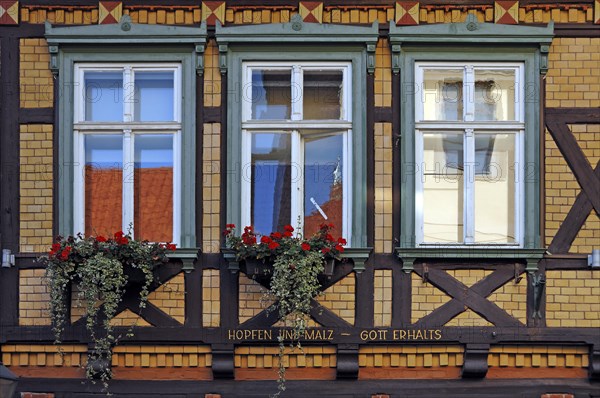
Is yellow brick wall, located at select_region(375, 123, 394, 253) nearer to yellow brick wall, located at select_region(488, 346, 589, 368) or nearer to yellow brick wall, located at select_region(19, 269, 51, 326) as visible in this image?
yellow brick wall, located at select_region(488, 346, 589, 368)

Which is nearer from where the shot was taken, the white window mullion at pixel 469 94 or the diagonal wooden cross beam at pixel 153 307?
the diagonal wooden cross beam at pixel 153 307

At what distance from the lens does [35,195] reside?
10.9 m

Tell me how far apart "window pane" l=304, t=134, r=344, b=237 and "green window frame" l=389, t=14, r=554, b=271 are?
543 millimetres

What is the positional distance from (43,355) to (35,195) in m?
1.37

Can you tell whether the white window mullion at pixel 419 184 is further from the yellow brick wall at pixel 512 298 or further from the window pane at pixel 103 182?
the window pane at pixel 103 182

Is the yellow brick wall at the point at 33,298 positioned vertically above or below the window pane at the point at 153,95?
below

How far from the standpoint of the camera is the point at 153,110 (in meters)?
11.1

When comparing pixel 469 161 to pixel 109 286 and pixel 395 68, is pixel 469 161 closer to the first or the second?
pixel 395 68

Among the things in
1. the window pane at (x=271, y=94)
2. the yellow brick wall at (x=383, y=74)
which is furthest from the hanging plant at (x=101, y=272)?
the yellow brick wall at (x=383, y=74)

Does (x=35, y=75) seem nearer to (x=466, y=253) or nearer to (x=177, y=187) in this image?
(x=177, y=187)

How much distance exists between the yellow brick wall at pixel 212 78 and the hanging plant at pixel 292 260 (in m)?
1.14

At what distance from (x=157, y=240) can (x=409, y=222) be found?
217cm

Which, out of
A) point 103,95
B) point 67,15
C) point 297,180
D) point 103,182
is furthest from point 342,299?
point 67,15

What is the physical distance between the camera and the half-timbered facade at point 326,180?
10734 mm
